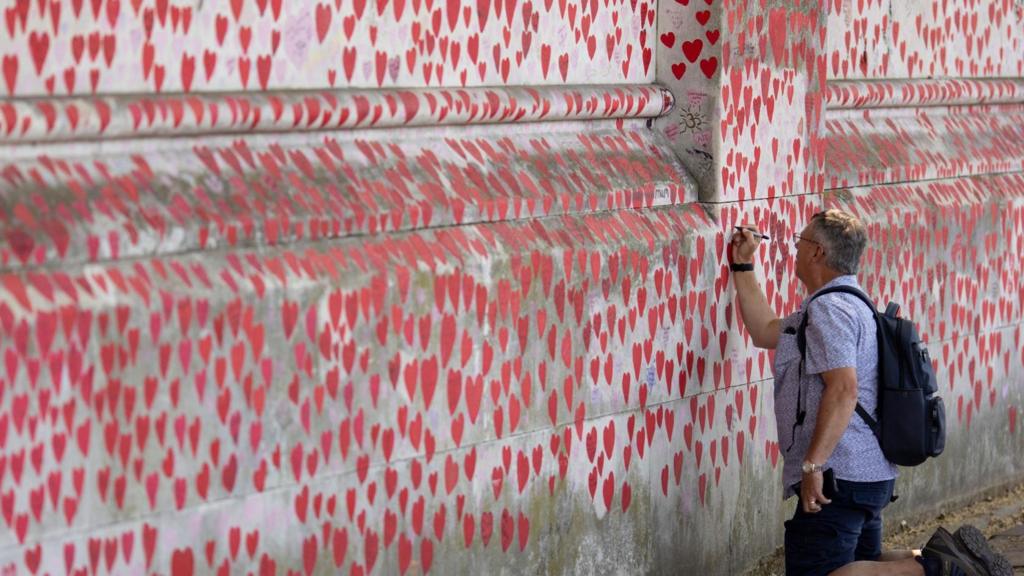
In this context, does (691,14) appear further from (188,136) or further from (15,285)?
(15,285)

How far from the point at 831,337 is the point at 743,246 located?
84 cm

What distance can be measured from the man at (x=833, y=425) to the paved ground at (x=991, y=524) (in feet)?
5.03

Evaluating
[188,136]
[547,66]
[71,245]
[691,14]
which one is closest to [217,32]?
[188,136]

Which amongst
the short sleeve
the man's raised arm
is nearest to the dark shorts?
the short sleeve

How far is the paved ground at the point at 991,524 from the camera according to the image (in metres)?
7.81

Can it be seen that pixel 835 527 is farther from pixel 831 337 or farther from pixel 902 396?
pixel 831 337

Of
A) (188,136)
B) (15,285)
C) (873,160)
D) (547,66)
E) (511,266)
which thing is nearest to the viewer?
(15,285)

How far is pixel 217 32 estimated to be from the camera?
16.4ft

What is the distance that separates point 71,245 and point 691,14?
9.81 ft

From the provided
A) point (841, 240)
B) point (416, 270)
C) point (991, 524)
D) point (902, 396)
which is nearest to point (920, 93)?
point (991, 524)

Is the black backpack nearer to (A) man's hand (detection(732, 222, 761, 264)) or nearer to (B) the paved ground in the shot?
(A) man's hand (detection(732, 222, 761, 264))

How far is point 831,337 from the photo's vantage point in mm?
5926

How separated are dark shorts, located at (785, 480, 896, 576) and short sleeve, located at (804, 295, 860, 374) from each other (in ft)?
1.43

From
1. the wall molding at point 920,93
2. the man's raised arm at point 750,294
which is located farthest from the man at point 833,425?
the wall molding at point 920,93
